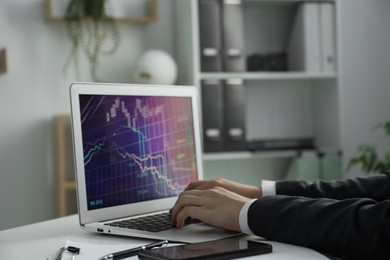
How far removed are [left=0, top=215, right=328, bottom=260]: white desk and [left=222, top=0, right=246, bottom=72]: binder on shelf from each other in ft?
5.50

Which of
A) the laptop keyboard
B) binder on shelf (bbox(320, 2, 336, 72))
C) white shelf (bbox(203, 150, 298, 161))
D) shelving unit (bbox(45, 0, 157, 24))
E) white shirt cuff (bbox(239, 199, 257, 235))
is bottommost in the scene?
white shelf (bbox(203, 150, 298, 161))

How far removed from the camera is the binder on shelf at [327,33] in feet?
9.77

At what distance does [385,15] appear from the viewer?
3.40 meters

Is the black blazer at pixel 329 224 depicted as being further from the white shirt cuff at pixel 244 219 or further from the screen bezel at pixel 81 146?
the screen bezel at pixel 81 146

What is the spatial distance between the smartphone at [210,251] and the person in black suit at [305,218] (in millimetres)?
58

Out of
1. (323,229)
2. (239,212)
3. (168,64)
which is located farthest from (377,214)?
(168,64)

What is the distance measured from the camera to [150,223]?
1.16 metres

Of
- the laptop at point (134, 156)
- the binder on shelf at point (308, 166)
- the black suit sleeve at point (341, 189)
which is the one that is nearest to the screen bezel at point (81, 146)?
the laptop at point (134, 156)

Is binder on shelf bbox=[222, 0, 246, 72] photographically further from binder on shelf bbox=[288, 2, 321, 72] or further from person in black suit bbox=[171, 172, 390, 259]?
person in black suit bbox=[171, 172, 390, 259]

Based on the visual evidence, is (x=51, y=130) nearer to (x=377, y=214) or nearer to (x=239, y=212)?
(x=239, y=212)

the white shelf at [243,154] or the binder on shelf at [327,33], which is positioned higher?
the binder on shelf at [327,33]

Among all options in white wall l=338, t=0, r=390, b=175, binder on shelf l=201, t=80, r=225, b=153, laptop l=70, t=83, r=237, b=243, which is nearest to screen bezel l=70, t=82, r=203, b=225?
laptop l=70, t=83, r=237, b=243

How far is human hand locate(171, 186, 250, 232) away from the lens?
104cm

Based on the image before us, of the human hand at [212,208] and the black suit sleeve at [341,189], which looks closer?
the human hand at [212,208]
